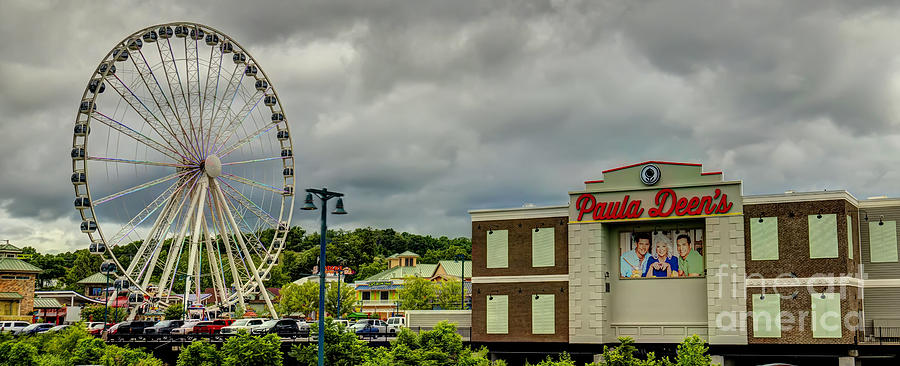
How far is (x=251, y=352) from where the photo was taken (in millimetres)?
47094

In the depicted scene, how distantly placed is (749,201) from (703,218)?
292 cm

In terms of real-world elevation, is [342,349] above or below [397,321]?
below

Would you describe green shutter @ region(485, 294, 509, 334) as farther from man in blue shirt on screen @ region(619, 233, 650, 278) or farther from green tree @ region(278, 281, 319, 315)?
green tree @ region(278, 281, 319, 315)

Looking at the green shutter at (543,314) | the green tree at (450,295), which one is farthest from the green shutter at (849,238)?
the green tree at (450,295)

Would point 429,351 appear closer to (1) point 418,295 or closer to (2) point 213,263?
(2) point 213,263

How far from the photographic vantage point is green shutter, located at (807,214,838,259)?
4900cm

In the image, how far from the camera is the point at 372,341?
5788 cm

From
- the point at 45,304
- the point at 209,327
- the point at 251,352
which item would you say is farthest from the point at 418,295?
the point at 251,352

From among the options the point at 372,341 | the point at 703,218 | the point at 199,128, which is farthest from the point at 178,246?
the point at 703,218

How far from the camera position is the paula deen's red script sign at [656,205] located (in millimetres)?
52094

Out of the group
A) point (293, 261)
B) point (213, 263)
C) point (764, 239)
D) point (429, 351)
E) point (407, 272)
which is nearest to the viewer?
point (429, 351)

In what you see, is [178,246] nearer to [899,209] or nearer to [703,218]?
[703,218]

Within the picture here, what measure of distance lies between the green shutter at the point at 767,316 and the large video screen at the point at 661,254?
4148mm

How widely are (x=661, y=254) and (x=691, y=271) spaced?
2.07m
